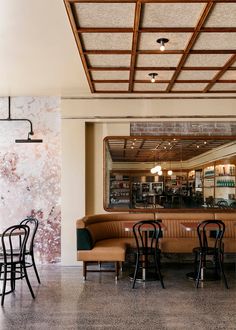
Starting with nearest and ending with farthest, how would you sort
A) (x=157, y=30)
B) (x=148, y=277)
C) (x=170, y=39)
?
(x=157, y=30) < (x=170, y=39) < (x=148, y=277)

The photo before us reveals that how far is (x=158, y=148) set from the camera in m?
7.19

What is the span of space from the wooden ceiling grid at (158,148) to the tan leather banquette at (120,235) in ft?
3.58

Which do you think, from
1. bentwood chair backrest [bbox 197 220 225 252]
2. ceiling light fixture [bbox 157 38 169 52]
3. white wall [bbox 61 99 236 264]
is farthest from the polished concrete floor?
ceiling light fixture [bbox 157 38 169 52]

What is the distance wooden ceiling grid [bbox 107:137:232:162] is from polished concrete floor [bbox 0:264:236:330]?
230 centimetres

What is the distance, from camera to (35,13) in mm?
3904

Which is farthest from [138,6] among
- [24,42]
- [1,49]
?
[1,49]

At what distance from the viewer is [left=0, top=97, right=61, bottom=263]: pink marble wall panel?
23.3ft

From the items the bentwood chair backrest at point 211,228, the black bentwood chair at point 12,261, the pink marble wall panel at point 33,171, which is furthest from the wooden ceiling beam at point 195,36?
the black bentwood chair at point 12,261

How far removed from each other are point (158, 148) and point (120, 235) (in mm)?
1825

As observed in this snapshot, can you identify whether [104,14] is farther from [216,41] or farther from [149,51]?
[216,41]

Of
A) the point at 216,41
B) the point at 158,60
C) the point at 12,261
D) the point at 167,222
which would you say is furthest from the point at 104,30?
the point at 167,222

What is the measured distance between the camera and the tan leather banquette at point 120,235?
5832 millimetres

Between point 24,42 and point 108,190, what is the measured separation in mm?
3359

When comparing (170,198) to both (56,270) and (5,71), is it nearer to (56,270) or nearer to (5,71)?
(56,270)
